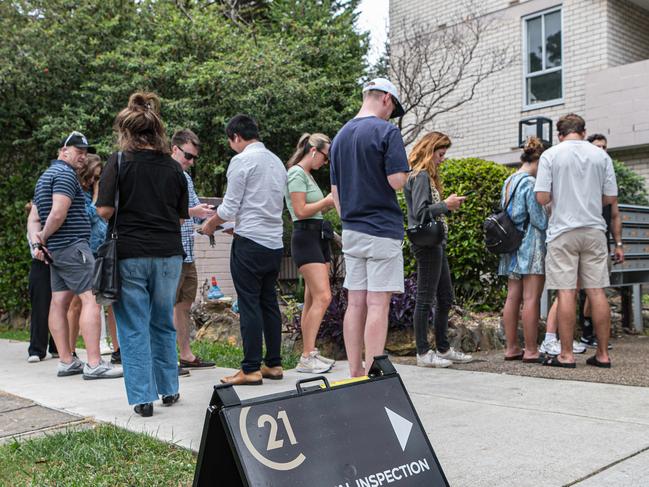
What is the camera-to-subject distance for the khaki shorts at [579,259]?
5340mm

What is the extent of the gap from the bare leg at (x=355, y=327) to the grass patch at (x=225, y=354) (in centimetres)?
155

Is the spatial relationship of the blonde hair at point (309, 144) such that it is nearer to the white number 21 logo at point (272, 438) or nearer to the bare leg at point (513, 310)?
the bare leg at point (513, 310)

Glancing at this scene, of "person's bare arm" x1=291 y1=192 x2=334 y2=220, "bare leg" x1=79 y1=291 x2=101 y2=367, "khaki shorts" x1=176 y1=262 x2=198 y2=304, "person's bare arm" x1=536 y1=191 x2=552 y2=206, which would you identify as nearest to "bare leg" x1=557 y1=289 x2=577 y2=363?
"person's bare arm" x1=536 y1=191 x2=552 y2=206

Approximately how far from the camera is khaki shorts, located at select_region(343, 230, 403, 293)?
4.13 meters

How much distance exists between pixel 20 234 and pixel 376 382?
9718 mm

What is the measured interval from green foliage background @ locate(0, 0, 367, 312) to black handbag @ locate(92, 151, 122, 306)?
7.53 m

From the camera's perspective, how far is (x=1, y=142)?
11391mm

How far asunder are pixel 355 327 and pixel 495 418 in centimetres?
104

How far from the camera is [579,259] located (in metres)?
5.42

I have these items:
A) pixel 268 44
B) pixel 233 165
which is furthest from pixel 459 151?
pixel 233 165

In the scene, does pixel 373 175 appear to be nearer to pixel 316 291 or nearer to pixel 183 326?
pixel 316 291

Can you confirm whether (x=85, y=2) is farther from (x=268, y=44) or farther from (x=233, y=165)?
(x=233, y=165)

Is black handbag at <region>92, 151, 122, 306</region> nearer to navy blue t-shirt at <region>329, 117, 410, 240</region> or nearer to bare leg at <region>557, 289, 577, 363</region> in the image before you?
navy blue t-shirt at <region>329, 117, 410, 240</region>

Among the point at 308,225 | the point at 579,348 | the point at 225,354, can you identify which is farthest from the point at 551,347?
the point at 225,354
